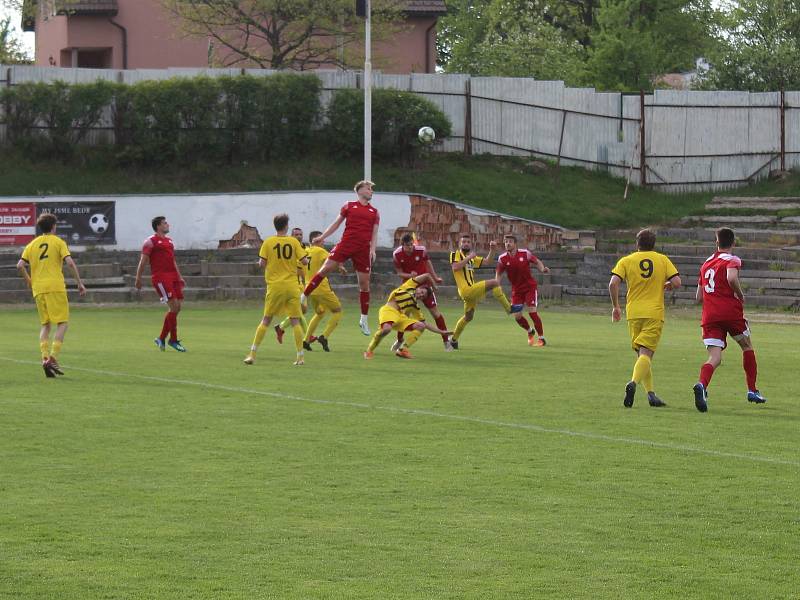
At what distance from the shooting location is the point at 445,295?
1436 inches

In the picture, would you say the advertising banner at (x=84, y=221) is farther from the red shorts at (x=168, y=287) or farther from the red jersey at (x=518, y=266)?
the red jersey at (x=518, y=266)

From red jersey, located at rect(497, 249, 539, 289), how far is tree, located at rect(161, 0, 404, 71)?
25352mm

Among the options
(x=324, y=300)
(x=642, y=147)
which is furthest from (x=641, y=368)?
(x=642, y=147)

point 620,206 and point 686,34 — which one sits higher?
point 686,34

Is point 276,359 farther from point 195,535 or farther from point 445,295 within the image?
point 445,295

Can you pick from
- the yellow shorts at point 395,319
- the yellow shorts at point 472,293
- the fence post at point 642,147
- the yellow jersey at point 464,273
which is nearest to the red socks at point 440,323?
the yellow shorts at point 395,319

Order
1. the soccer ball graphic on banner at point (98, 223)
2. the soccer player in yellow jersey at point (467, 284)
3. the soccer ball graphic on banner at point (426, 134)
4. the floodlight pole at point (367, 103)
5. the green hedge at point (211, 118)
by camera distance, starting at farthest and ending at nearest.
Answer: the green hedge at point (211, 118), the soccer ball graphic on banner at point (426, 134), the floodlight pole at point (367, 103), the soccer ball graphic on banner at point (98, 223), the soccer player in yellow jersey at point (467, 284)

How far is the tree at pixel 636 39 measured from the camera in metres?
55.0

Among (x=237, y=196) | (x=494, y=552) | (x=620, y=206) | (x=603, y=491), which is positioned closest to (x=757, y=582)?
(x=494, y=552)

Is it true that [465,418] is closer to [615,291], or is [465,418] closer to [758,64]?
[615,291]

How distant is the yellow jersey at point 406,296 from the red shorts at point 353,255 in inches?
42.8

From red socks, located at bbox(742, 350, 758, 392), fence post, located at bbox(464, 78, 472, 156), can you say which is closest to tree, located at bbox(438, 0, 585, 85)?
fence post, located at bbox(464, 78, 472, 156)

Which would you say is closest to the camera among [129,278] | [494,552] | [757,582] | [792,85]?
[757,582]

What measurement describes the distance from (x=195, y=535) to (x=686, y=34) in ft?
188
